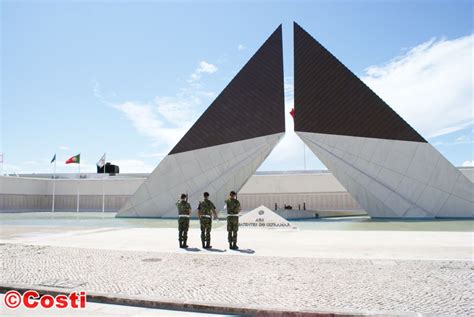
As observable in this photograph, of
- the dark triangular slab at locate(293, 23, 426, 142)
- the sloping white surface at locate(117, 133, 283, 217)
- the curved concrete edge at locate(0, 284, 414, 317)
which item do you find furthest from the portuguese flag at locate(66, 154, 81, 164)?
the curved concrete edge at locate(0, 284, 414, 317)

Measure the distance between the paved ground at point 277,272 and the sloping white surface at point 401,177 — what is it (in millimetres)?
8889

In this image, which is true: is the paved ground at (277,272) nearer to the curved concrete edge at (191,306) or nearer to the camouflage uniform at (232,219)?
the curved concrete edge at (191,306)

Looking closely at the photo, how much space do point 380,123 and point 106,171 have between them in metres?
39.1

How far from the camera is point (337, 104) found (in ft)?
58.6

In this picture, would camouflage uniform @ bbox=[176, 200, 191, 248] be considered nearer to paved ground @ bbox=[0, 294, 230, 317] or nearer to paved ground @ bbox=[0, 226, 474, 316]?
paved ground @ bbox=[0, 226, 474, 316]

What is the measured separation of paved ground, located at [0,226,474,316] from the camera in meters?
3.87

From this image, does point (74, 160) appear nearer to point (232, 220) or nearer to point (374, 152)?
point (374, 152)

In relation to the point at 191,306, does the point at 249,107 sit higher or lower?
higher

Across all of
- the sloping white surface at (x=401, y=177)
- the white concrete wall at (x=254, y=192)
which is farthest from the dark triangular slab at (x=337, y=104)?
the white concrete wall at (x=254, y=192)

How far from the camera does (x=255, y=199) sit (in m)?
34.2

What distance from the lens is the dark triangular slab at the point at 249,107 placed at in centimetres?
1853

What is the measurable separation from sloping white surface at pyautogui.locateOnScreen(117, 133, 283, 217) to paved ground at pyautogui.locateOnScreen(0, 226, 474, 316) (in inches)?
387

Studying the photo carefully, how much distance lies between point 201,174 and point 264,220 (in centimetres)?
787

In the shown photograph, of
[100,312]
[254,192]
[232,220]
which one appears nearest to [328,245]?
[232,220]
